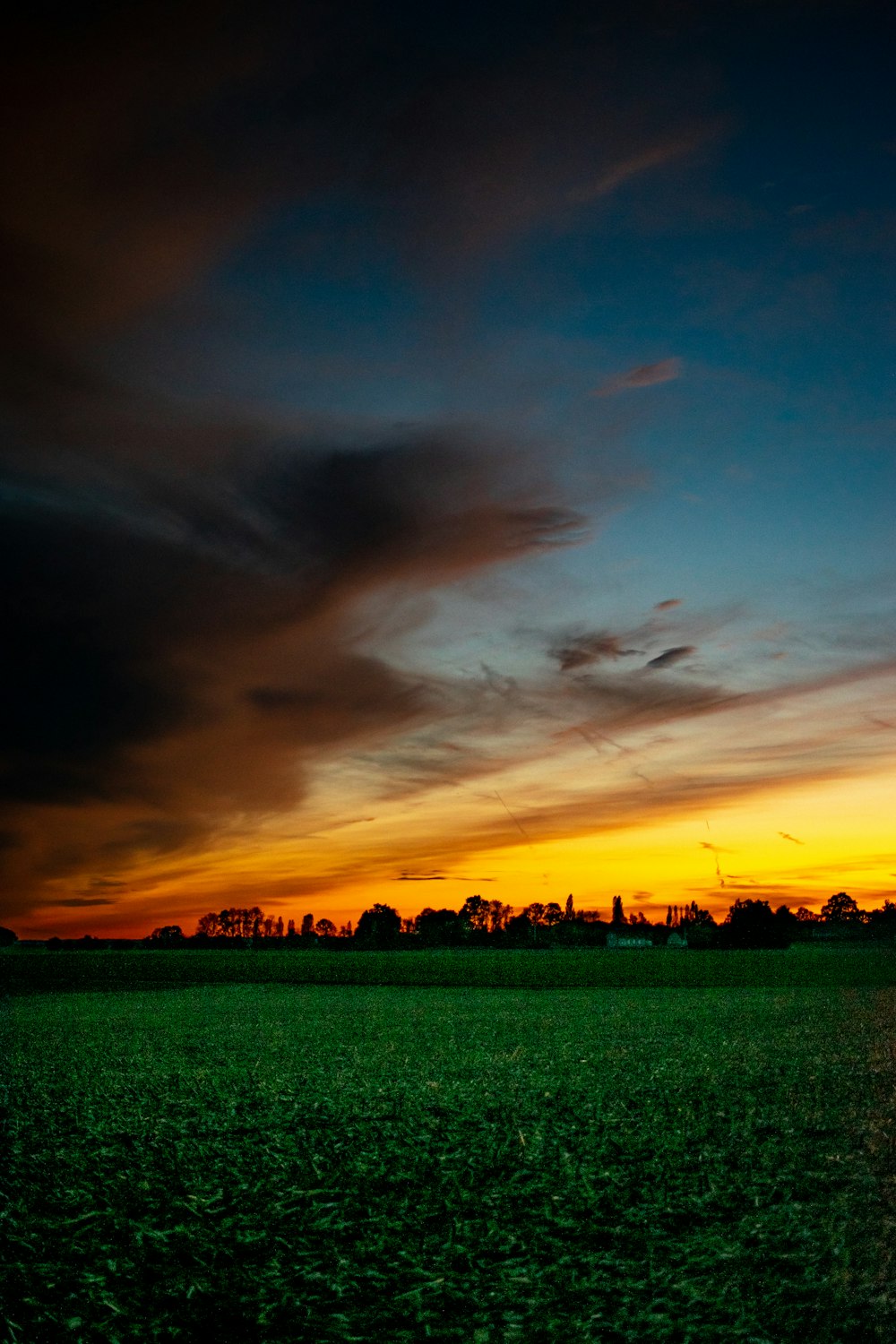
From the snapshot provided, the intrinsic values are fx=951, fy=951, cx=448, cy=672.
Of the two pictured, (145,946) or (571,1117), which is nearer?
(571,1117)

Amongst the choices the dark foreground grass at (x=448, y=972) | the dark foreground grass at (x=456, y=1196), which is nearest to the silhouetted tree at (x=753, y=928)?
the dark foreground grass at (x=448, y=972)

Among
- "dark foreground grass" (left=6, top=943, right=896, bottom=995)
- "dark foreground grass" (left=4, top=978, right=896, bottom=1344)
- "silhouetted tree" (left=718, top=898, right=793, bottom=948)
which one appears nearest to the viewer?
"dark foreground grass" (left=4, top=978, right=896, bottom=1344)

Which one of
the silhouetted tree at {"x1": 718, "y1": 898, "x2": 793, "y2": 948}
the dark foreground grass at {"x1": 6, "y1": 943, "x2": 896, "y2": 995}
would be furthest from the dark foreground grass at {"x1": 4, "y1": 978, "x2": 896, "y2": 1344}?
the silhouetted tree at {"x1": 718, "y1": 898, "x2": 793, "y2": 948}

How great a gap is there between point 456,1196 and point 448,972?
76.8 metres

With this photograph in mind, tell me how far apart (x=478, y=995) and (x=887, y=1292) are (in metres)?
49.5

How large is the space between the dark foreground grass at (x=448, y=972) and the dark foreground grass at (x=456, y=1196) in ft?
148

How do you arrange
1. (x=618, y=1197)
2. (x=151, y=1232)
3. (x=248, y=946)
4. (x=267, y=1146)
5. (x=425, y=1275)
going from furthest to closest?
(x=248, y=946) < (x=267, y=1146) < (x=618, y=1197) < (x=151, y=1232) < (x=425, y=1275)

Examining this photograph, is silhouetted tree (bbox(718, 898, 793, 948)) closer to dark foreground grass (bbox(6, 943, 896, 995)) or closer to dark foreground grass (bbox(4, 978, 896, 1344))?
dark foreground grass (bbox(6, 943, 896, 995))

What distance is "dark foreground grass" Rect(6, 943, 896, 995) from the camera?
241ft

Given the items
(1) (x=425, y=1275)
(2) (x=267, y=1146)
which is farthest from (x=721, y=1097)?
(1) (x=425, y=1275)

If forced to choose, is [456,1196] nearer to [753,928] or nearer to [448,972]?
[448,972]

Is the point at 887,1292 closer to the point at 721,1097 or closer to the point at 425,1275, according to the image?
the point at 425,1275

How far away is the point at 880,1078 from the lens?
22.7m

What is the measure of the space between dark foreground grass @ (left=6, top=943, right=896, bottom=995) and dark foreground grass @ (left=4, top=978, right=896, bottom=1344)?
45252mm
